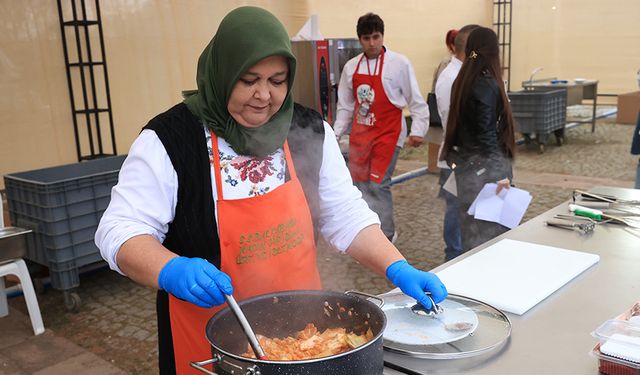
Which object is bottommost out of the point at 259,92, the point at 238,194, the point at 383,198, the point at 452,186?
the point at 383,198

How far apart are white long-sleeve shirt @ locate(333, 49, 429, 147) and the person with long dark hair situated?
1129 mm

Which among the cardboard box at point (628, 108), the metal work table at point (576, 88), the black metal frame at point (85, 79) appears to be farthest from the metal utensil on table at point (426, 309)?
the cardboard box at point (628, 108)

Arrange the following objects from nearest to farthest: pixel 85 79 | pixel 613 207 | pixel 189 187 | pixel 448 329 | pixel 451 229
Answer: pixel 448 329 < pixel 189 187 < pixel 613 207 < pixel 451 229 < pixel 85 79

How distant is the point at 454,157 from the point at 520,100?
554 centimetres

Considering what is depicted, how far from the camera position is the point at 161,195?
1.46 metres

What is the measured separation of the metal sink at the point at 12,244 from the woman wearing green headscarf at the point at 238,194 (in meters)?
2.16

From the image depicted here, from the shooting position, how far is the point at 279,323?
141 cm

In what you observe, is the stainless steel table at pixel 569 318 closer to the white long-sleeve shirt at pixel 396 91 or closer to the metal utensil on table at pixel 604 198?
the metal utensil on table at pixel 604 198

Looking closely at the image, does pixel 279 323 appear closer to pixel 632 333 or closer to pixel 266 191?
pixel 266 191

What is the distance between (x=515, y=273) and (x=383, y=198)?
2868 millimetres

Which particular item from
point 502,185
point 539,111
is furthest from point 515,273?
point 539,111

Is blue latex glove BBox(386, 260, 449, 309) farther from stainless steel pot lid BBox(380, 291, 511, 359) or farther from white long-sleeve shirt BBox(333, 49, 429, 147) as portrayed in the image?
white long-sleeve shirt BBox(333, 49, 429, 147)

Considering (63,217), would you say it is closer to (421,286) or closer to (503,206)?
(503,206)

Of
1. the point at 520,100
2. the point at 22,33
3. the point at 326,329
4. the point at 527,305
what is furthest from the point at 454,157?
the point at 520,100
